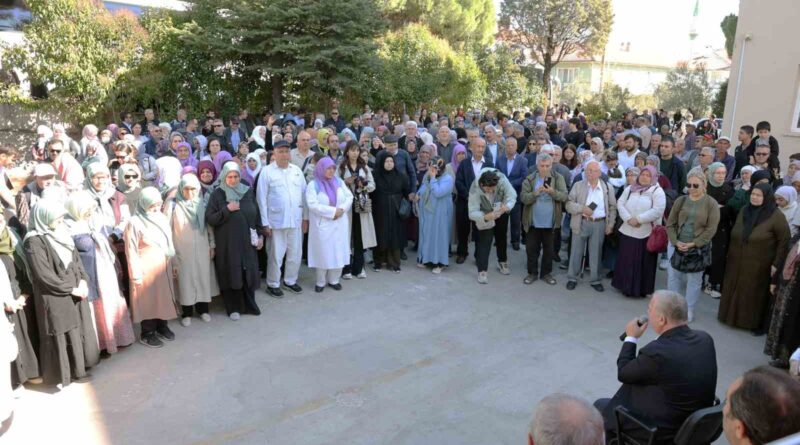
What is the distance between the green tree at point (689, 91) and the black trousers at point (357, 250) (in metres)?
24.6

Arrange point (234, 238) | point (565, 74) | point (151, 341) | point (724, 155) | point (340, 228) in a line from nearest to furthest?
point (151, 341)
point (234, 238)
point (340, 228)
point (724, 155)
point (565, 74)

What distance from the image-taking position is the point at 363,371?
17.4 feet

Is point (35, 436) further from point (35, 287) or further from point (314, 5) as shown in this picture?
point (314, 5)

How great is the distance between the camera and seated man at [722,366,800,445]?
7.23 ft

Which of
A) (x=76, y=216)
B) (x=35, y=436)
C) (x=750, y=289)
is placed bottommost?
(x=35, y=436)

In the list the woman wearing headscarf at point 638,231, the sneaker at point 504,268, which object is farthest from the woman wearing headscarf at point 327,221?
the woman wearing headscarf at point 638,231

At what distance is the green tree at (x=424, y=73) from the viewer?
70.4 feet

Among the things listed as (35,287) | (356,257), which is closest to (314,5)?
(356,257)

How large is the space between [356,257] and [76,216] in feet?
12.2

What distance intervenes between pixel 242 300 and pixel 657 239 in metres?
5.02

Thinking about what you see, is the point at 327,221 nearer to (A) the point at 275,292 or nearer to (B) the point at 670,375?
(A) the point at 275,292

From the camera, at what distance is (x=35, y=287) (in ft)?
15.4

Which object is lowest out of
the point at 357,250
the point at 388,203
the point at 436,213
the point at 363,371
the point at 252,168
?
the point at 363,371

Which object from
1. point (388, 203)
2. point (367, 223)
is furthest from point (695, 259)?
point (367, 223)
